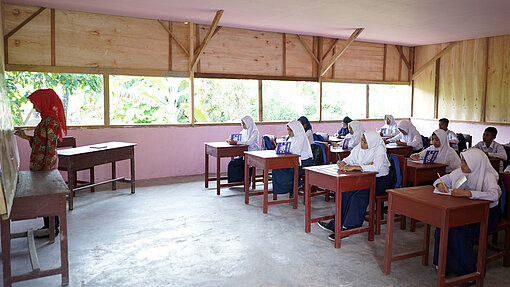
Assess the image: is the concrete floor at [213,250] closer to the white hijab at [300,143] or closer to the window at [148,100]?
the white hijab at [300,143]

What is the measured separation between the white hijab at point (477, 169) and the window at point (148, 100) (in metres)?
5.57

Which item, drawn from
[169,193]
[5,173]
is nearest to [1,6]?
[169,193]

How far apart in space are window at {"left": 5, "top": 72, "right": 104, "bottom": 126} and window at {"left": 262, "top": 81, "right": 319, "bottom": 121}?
354 centimetres

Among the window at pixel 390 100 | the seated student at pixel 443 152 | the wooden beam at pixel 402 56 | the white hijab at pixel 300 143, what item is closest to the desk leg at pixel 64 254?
the white hijab at pixel 300 143

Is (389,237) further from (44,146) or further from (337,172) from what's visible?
(44,146)

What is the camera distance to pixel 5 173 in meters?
2.28

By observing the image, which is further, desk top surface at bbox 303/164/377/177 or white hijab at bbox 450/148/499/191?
desk top surface at bbox 303/164/377/177

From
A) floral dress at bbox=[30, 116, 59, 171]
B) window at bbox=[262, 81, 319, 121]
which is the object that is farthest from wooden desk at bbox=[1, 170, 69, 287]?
window at bbox=[262, 81, 319, 121]

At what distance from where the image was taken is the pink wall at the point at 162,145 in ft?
22.7

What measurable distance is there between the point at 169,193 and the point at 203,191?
55cm

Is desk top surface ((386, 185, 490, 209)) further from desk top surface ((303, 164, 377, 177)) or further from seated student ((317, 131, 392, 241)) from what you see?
seated student ((317, 131, 392, 241))

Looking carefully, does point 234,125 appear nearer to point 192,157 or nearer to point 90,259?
point 192,157

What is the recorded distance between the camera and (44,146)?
3.93m

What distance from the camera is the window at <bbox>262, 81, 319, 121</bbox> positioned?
29.4ft
